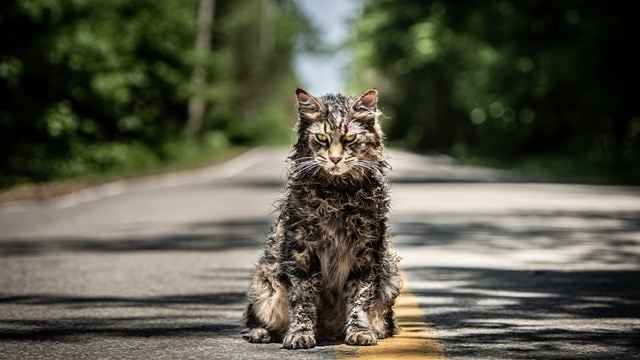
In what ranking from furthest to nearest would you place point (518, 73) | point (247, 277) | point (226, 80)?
1. point (226, 80)
2. point (518, 73)
3. point (247, 277)

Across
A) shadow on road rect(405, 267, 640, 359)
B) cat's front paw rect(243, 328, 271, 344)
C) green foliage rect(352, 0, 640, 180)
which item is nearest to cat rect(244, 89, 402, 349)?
cat's front paw rect(243, 328, 271, 344)

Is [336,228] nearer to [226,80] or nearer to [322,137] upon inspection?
[322,137]

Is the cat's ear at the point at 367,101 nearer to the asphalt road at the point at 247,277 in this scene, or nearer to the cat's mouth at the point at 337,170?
the cat's mouth at the point at 337,170

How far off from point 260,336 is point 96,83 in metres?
27.0

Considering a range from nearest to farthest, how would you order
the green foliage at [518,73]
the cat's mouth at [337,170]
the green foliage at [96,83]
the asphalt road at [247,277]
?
the cat's mouth at [337,170], the asphalt road at [247,277], the green foliage at [96,83], the green foliage at [518,73]

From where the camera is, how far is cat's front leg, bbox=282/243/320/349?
5621 mm

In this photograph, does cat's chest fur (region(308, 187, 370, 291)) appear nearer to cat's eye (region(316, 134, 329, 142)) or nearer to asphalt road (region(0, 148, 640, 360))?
cat's eye (region(316, 134, 329, 142))

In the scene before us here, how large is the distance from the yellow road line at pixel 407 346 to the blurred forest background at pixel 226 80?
23163mm

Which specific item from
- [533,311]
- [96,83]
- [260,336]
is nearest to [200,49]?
[96,83]

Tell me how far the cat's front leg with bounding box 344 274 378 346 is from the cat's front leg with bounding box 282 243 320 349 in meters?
0.18

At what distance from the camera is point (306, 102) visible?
18.6ft

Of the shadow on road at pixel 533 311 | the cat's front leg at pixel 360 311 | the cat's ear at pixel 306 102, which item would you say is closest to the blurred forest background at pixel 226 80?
the shadow on road at pixel 533 311

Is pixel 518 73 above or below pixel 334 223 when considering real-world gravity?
above

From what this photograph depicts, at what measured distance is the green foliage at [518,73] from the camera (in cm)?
3020
